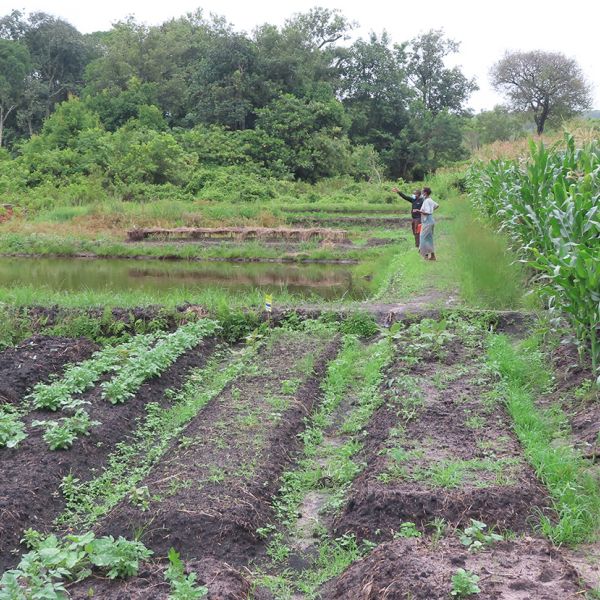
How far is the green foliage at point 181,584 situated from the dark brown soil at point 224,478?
2.46 feet

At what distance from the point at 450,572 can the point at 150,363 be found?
5.11 m

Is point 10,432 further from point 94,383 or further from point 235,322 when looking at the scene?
point 235,322

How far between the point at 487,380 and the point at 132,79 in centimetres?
4120

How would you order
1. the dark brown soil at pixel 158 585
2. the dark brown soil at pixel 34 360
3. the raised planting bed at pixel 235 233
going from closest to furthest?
the dark brown soil at pixel 158 585 < the dark brown soil at pixel 34 360 < the raised planting bed at pixel 235 233

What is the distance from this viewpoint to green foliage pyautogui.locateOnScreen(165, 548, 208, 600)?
12.4 feet

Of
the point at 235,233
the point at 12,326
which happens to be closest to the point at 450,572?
the point at 12,326

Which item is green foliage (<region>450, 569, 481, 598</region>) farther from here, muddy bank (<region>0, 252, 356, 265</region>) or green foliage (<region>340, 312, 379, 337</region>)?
muddy bank (<region>0, 252, 356, 265</region>)

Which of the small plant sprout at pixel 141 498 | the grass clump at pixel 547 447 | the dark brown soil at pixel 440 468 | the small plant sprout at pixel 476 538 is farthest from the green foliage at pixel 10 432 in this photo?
the grass clump at pixel 547 447

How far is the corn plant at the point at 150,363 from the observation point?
7.53 m

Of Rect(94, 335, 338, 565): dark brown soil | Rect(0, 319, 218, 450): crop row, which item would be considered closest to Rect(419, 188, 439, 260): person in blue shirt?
Rect(0, 319, 218, 450): crop row

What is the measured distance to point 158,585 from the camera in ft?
13.5

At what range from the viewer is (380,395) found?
24.9ft

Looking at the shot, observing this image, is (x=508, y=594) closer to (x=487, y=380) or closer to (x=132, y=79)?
(x=487, y=380)

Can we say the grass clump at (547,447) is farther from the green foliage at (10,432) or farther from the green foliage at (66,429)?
the green foliage at (10,432)
